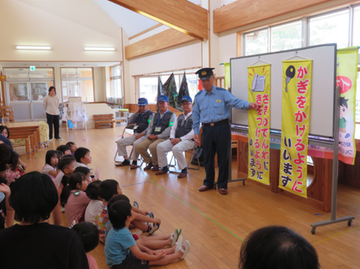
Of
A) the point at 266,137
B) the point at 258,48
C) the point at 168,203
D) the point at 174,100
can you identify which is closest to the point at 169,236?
the point at 168,203

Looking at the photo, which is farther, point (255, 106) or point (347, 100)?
point (255, 106)

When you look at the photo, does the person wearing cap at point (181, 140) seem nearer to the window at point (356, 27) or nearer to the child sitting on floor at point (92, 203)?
the child sitting on floor at point (92, 203)

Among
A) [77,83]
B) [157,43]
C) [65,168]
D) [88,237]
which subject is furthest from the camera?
[77,83]

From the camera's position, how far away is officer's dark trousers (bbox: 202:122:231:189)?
150 inches

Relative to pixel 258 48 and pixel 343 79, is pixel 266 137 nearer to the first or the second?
pixel 343 79

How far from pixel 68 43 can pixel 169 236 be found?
1072 cm

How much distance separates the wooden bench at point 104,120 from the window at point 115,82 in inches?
99.7

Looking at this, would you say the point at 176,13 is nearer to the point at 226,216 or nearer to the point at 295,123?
the point at 295,123

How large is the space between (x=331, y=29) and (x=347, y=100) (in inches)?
91.6

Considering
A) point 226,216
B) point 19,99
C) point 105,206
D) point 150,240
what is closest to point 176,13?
point 226,216

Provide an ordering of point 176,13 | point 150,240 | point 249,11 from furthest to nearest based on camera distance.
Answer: point 176,13 → point 249,11 → point 150,240

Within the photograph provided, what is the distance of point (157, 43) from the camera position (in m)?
9.60

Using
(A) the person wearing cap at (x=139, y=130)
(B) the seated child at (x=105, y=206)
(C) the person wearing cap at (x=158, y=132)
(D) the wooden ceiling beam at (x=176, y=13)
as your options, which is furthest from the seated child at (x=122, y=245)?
(D) the wooden ceiling beam at (x=176, y=13)

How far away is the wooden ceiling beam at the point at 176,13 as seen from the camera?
18.9 ft
